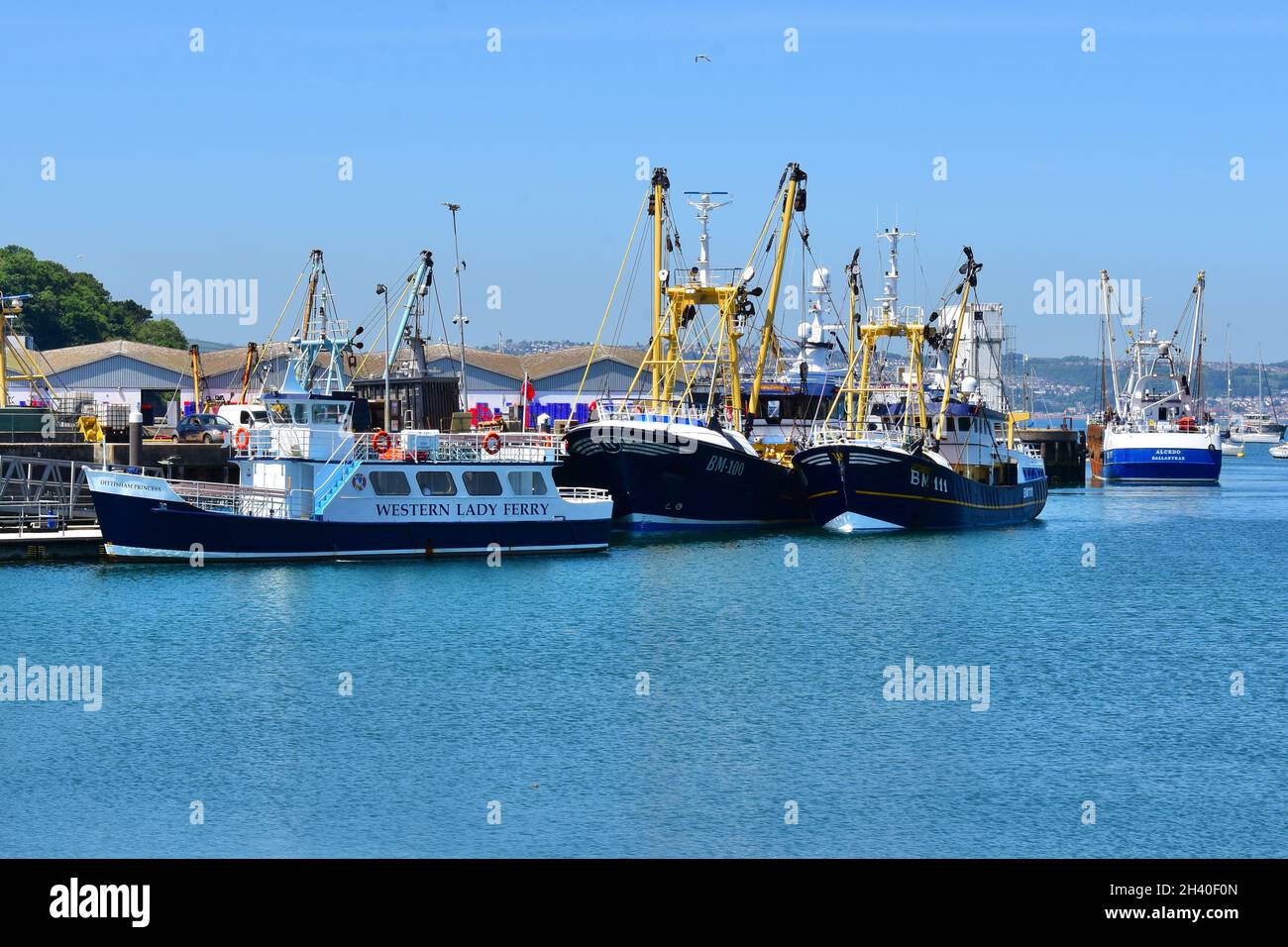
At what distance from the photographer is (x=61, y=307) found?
465 ft

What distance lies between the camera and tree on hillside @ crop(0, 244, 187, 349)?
138625 mm

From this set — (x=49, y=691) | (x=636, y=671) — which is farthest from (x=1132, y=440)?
(x=49, y=691)

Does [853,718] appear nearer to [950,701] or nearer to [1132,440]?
[950,701]

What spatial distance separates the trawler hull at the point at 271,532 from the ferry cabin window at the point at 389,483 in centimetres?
61

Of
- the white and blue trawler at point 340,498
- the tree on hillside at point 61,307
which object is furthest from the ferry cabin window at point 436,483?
the tree on hillside at point 61,307

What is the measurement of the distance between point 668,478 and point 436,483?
46.6 ft

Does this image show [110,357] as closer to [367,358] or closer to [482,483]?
[367,358]

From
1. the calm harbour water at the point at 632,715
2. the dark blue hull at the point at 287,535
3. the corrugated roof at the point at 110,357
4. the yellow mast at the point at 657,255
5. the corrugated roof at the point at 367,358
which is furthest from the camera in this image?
the corrugated roof at the point at 367,358

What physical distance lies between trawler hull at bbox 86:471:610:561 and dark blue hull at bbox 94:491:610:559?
31 millimetres

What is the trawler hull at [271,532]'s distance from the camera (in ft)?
162

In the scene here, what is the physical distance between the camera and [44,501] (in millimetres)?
54562

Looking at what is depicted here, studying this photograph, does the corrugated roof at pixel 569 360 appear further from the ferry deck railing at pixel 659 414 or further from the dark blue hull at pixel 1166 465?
the ferry deck railing at pixel 659 414

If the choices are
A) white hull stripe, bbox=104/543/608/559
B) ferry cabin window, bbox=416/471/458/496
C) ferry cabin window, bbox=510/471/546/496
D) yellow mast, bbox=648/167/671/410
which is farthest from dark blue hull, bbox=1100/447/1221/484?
ferry cabin window, bbox=416/471/458/496

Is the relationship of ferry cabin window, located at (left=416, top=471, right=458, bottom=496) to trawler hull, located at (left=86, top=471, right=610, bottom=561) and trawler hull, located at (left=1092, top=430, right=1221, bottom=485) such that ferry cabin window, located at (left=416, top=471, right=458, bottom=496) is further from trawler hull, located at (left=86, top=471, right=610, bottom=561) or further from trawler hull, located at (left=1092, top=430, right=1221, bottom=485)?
trawler hull, located at (left=1092, top=430, right=1221, bottom=485)
